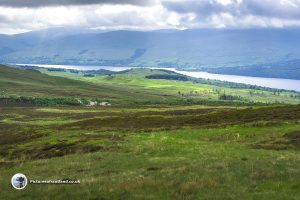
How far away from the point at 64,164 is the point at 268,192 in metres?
22.1

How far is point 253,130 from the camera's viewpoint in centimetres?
5353

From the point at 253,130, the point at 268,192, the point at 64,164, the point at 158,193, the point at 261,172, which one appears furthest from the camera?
the point at 253,130

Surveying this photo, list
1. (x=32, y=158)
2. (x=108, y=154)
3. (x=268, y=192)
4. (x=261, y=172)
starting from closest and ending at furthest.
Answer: (x=268, y=192), (x=261, y=172), (x=108, y=154), (x=32, y=158)

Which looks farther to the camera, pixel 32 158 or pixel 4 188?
pixel 32 158

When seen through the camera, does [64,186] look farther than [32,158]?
No

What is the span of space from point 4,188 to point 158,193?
12.0m

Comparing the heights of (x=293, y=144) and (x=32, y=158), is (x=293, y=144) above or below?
above

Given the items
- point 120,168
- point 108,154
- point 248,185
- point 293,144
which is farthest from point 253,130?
point 248,185

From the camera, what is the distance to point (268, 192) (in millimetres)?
22250

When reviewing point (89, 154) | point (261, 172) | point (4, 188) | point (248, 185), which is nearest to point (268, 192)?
point (248, 185)

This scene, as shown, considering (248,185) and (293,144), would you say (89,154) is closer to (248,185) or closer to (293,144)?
(293,144)

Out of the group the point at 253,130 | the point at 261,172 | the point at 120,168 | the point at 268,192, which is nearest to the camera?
the point at 268,192

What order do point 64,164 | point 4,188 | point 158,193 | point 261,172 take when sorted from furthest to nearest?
point 64,164 → point 4,188 → point 261,172 → point 158,193

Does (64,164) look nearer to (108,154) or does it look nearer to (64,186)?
(108,154)
